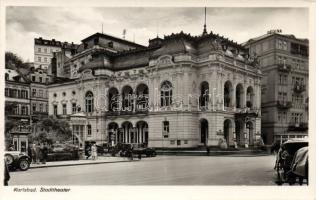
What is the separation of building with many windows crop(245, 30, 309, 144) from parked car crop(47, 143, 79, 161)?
14.8ft

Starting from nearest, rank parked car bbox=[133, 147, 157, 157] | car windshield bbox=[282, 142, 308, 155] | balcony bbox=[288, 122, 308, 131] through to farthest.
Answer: car windshield bbox=[282, 142, 308, 155]
balcony bbox=[288, 122, 308, 131]
parked car bbox=[133, 147, 157, 157]

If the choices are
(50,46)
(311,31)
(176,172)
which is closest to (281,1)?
(311,31)

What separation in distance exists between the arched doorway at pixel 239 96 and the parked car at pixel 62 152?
13.2 feet

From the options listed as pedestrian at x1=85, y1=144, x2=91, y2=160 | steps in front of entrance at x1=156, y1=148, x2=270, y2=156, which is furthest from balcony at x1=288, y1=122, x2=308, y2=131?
pedestrian at x1=85, y1=144, x2=91, y2=160

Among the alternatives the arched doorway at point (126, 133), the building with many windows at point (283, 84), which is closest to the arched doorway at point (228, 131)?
the building with many windows at point (283, 84)

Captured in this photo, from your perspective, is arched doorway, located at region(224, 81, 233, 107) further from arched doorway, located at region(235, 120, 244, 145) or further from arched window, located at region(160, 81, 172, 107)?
arched window, located at region(160, 81, 172, 107)

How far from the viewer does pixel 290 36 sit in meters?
6.97

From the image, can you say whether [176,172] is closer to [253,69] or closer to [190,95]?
[190,95]

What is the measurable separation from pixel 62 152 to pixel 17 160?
99.2 inches

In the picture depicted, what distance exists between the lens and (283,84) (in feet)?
27.2

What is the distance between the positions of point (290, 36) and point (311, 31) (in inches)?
20.9

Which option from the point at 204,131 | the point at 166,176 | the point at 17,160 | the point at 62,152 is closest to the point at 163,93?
the point at 204,131

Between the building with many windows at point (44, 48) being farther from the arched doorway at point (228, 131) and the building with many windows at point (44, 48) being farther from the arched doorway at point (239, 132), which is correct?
the arched doorway at point (239, 132)

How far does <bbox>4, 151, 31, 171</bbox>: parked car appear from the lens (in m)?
7.51
